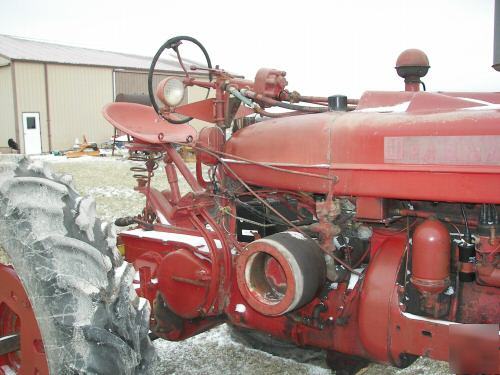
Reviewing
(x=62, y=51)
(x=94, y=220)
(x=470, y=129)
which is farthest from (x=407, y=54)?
(x=62, y=51)

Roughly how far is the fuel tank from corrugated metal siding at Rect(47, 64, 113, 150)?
2043cm

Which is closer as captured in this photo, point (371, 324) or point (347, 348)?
point (371, 324)

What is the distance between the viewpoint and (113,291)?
2.04 metres

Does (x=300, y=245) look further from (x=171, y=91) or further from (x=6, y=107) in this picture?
(x=6, y=107)

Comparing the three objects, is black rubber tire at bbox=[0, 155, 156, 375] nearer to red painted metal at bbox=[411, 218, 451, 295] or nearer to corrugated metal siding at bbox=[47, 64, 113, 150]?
red painted metal at bbox=[411, 218, 451, 295]

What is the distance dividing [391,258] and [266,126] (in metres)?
0.91

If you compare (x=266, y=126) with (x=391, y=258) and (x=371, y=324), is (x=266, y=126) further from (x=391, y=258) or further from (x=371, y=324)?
(x=371, y=324)

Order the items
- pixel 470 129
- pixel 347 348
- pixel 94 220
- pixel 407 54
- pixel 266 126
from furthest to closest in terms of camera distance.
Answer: pixel 407 54
pixel 266 126
pixel 347 348
pixel 94 220
pixel 470 129

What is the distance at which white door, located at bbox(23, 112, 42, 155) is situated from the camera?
20.7 metres

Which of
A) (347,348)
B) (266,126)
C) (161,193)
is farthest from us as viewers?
(161,193)

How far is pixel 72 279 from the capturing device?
76.7 inches

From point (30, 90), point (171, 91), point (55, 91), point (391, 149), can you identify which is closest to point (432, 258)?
point (391, 149)

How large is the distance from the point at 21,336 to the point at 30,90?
20.4m

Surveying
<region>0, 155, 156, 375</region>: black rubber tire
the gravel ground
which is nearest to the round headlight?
the gravel ground
